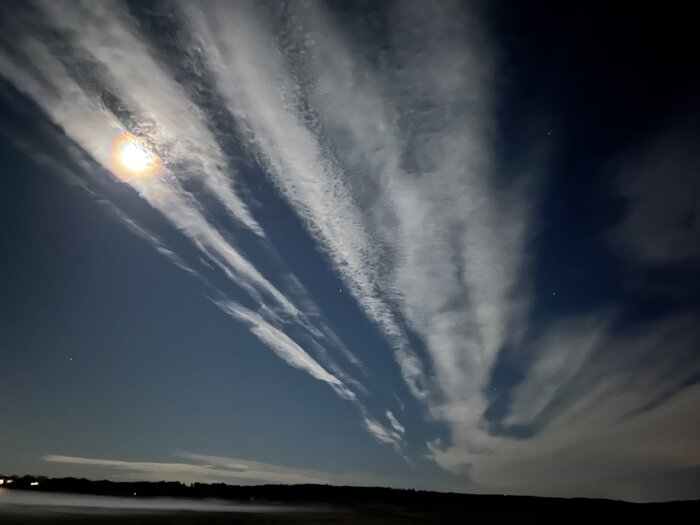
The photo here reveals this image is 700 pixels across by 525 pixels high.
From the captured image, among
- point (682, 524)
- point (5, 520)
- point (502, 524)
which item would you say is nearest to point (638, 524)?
point (682, 524)

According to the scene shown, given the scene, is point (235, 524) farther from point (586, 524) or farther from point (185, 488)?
point (185, 488)

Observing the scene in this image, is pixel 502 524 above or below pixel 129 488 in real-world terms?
below

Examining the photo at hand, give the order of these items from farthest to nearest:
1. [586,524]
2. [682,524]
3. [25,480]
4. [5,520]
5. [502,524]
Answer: [25,480] → [682,524] → [586,524] → [502,524] → [5,520]

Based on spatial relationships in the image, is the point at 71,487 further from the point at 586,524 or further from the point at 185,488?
the point at 586,524

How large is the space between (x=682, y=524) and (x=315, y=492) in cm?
12623

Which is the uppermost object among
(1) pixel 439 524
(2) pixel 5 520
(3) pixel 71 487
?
(3) pixel 71 487

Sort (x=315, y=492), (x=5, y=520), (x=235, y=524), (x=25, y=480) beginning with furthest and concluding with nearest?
1. (x=25, y=480)
2. (x=315, y=492)
3. (x=235, y=524)
4. (x=5, y=520)

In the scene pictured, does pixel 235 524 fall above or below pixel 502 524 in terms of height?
below

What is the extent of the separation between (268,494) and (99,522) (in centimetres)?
12913

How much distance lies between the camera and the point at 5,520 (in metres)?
35.6

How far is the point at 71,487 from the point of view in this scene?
150 metres

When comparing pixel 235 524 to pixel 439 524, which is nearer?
pixel 235 524

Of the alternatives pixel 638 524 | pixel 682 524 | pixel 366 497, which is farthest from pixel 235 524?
pixel 366 497

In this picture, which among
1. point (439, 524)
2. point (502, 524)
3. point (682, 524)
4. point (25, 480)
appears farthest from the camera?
point (25, 480)
